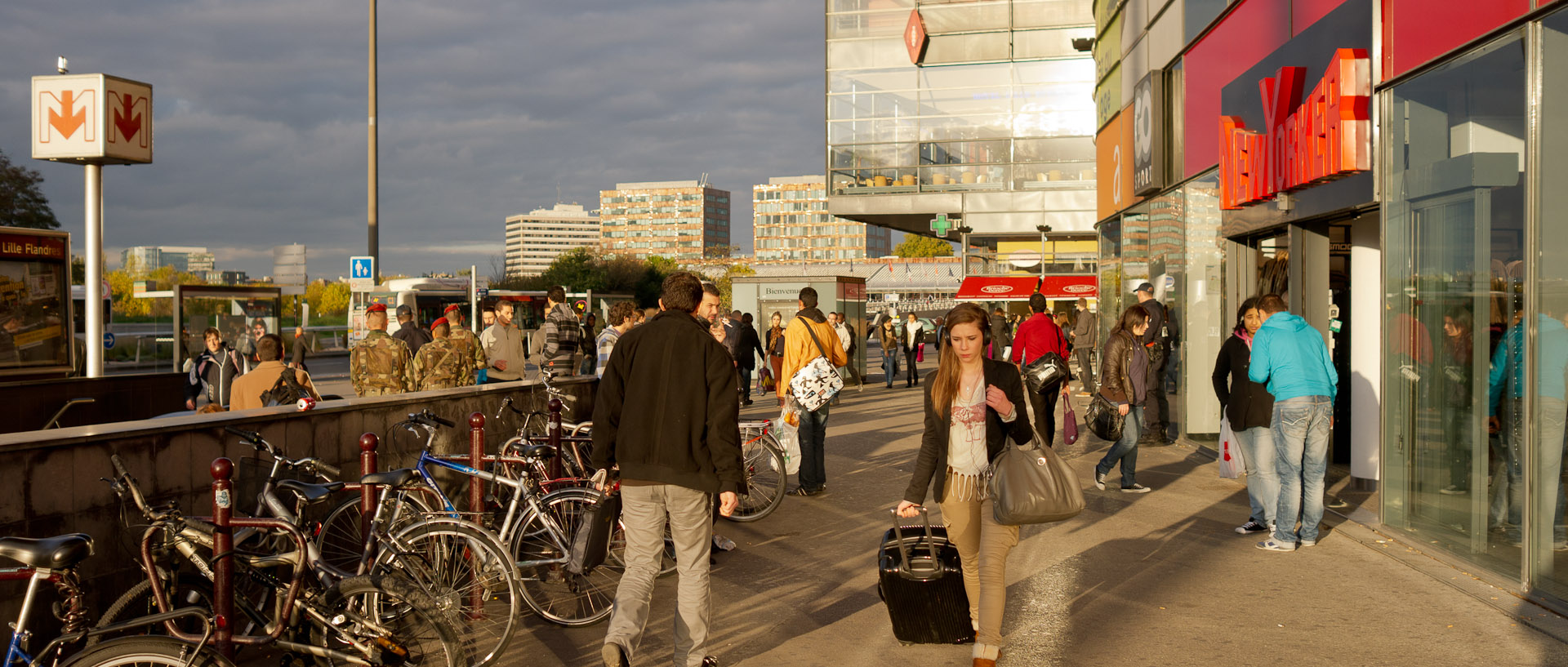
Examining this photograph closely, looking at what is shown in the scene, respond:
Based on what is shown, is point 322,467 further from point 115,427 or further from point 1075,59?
point 1075,59

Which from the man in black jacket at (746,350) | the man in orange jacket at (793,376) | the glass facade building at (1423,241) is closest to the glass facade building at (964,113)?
the man in black jacket at (746,350)

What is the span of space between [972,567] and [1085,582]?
189cm

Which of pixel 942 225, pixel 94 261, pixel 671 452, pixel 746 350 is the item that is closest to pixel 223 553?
pixel 671 452

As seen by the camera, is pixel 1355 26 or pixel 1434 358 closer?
pixel 1434 358

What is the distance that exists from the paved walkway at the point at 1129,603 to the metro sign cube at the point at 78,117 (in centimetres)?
631

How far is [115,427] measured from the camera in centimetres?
492

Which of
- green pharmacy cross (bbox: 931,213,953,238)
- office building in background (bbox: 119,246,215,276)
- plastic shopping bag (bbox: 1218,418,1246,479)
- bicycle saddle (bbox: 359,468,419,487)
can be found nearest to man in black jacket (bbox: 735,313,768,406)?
plastic shopping bag (bbox: 1218,418,1246,479)

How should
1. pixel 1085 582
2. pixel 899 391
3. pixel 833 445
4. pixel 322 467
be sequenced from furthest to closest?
pixel 899 391
pixel 833 445
pixel 1085 582
pixel 322 467

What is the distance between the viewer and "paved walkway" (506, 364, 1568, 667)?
5.36 m

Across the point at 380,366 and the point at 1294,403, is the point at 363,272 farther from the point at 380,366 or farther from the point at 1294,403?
the point at 1294,403

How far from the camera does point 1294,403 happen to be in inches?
301

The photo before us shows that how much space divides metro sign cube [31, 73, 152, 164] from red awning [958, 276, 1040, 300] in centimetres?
2479

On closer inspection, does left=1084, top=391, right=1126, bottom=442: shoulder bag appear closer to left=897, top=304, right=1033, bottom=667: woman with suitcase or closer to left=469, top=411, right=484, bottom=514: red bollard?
left=897, top=304, right=1033, bottom=667: woman with suitcase

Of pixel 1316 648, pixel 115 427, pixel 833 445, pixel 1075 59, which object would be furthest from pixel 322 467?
pixel 1075 59
